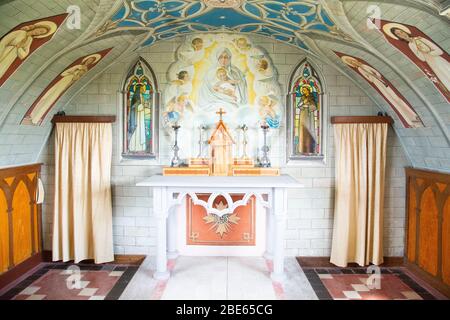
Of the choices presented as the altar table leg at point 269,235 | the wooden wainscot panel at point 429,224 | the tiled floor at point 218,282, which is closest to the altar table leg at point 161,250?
the tiled floor at point 218,282

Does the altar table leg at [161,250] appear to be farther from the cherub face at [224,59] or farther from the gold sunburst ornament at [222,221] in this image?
the cherub face at [224,59]

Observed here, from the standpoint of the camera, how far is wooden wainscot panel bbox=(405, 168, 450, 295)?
483 cm

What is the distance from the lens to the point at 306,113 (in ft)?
19.4

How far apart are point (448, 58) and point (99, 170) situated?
4.96 m

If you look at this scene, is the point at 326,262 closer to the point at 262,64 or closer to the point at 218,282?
the point at 218,282

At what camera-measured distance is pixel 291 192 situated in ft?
19.5

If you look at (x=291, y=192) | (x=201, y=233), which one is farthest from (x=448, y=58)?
(x=201, y=233)

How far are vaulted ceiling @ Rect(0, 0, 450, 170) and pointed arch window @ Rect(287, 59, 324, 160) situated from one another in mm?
516

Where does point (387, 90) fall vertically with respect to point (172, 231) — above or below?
above

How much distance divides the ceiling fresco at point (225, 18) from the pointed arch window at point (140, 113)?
67cm

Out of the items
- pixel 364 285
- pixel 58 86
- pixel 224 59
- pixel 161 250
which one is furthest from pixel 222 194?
pixel 58 86

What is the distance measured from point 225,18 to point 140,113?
2.15 metres

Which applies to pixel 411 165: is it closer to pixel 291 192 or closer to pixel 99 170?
pixel 291 192

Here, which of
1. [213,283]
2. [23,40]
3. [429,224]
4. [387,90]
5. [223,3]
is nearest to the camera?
[23,40]
